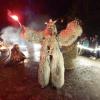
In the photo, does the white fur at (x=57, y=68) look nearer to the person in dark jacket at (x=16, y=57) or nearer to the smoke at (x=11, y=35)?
the person in dark jacket at (x=16, y=57)

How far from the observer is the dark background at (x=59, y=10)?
62.2 feet

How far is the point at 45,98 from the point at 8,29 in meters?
16.0

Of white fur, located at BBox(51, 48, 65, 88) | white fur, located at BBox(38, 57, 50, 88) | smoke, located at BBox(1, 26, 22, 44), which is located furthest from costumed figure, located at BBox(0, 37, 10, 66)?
white fur, located at BBox(51, 48, 65, 88)

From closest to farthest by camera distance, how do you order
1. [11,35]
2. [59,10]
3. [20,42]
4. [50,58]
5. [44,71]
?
[44,71], [50,58], [20,42], [11,35], [59,10]

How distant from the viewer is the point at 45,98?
9023mm

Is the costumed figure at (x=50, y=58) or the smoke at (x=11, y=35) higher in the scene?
the smoke at (x=11, y=35)

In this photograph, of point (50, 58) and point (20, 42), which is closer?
point (50, 58)

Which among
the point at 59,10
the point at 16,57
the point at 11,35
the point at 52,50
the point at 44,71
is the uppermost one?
the point at 59,10

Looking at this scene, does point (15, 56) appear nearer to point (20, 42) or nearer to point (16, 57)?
point (16, 57)

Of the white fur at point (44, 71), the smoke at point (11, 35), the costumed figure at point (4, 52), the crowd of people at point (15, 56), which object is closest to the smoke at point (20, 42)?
the smoke at point (11, 35)

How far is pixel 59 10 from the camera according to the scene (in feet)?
77.2

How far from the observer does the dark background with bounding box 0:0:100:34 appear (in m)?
19.0

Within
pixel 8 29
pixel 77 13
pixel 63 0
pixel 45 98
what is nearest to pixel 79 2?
pixel 77 13

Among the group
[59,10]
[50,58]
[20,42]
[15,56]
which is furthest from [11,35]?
[50,58]
